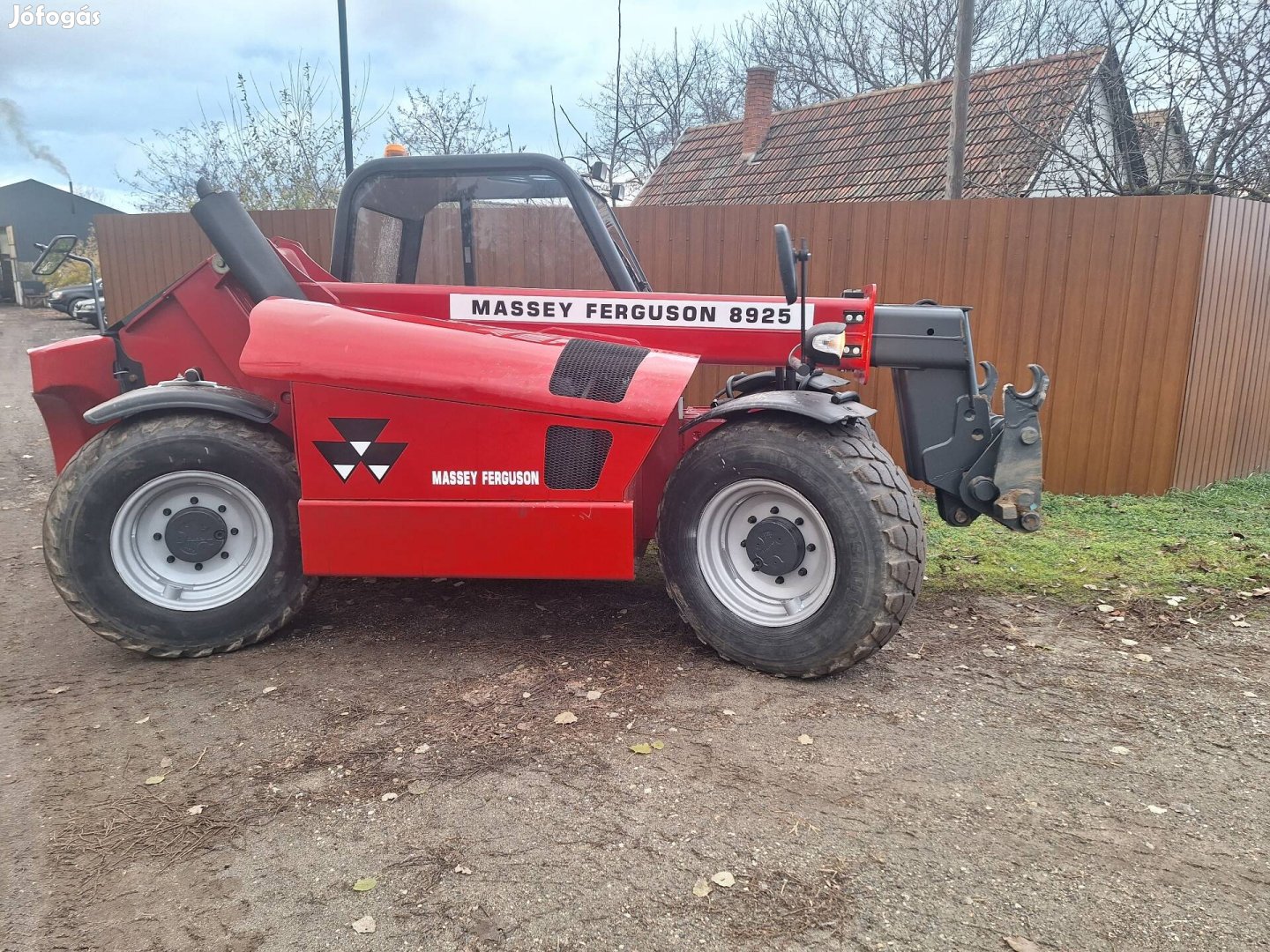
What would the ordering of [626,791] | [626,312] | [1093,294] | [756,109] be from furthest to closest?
[756,109], [1093,294], [626,312], [626,791]

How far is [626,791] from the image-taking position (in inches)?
123

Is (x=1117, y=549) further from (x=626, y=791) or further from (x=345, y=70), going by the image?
(x=345, y=70)

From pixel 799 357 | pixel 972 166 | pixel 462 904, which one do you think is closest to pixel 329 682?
pixel 462 904

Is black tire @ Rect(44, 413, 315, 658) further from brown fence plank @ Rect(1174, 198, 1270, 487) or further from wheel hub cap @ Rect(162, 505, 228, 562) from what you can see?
brown fence plank @ Rect(1174, 198, 1270, 487)

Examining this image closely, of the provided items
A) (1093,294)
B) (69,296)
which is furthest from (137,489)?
(69,296)

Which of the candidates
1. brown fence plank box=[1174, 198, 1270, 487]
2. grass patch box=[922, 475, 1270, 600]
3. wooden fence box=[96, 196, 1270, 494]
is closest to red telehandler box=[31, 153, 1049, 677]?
grass patch box=[922, 475, 1270, 600]

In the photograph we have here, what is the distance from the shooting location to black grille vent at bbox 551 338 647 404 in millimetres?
3939

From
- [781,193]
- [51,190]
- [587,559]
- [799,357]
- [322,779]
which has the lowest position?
[322,779]

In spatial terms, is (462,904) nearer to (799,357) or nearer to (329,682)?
(329,682)

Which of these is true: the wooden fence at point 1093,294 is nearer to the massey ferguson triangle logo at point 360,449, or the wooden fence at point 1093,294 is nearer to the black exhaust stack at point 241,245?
the black exhaust stack at point 241,245

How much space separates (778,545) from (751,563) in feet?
0.53

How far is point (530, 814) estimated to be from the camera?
117 inches

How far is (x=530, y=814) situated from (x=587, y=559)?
Answer: 125cm

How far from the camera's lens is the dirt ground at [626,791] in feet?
8.22
